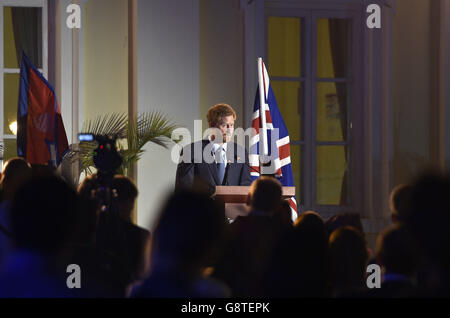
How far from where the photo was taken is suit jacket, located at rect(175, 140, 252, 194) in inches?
203

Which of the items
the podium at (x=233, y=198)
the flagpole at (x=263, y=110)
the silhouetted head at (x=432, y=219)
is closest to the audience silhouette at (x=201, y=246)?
the silhouetted head at (x=432, y=219)

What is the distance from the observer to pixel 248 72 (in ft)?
21.3

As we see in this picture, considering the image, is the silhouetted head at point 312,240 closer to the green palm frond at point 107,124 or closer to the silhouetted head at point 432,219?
the silhouetted head at point 432,219

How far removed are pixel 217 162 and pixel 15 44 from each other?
2426mm

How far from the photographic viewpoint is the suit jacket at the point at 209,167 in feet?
17.0

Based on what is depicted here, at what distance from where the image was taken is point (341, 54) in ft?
22.8

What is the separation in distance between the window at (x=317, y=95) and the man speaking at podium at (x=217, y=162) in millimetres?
1707

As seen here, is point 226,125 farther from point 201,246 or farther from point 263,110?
point 201,246

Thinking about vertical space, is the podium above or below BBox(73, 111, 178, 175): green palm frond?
below

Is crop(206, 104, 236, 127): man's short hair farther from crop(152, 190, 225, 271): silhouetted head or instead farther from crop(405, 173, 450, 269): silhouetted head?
crop(405, 173, 450, 269): silhouetted head

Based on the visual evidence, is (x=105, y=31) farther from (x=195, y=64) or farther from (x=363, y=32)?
(x=363, y=32)

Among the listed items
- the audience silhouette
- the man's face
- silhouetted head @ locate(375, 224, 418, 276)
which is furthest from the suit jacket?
silhouetted head @ locate(375, 224, 418, 276)
